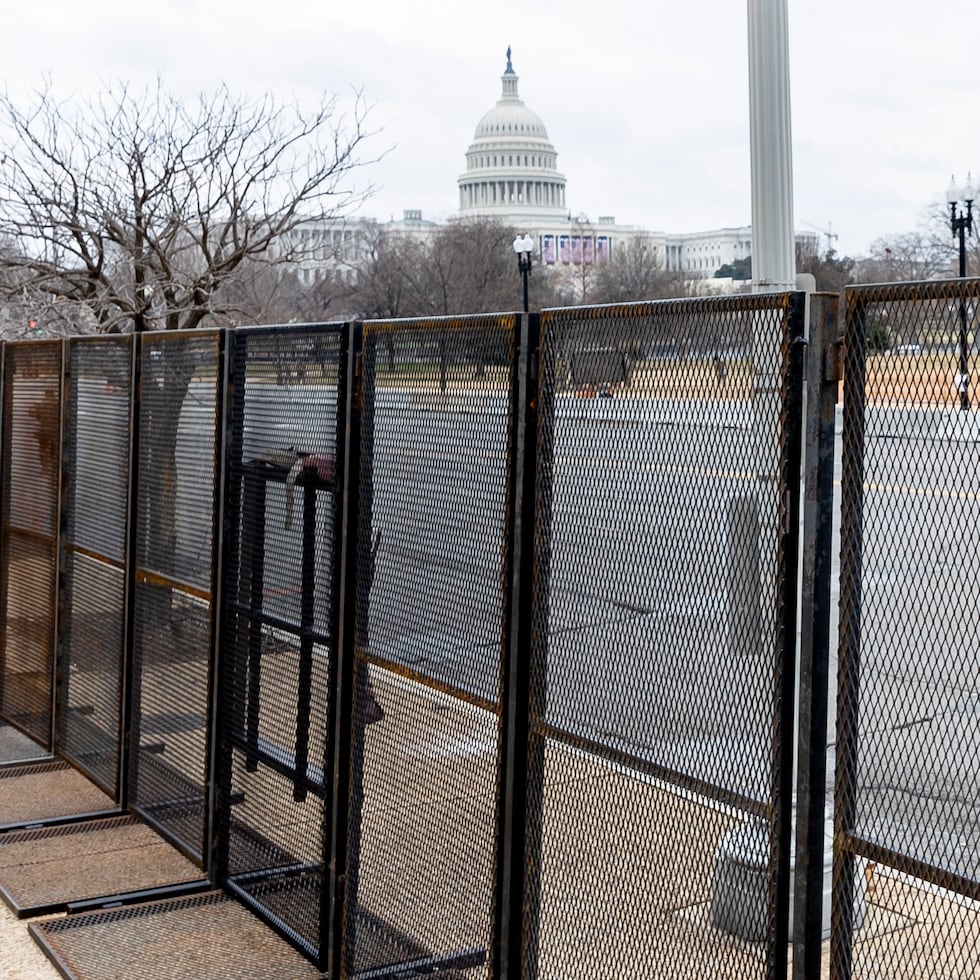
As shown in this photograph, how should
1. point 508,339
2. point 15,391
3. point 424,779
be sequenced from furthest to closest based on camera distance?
1. point 15,391
2. point 424,779
3. point 508,339

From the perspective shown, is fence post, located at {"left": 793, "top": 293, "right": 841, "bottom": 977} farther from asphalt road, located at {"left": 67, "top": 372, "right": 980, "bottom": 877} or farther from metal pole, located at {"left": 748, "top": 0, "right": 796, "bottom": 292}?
metal pole, located at {"left": 748, "top": 0, "right": 796, "bottom": 292}

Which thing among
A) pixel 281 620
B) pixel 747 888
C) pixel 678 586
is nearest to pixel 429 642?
pixel 281 620

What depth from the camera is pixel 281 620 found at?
5477mm

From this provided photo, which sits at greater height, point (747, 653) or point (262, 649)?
point (747, 653)

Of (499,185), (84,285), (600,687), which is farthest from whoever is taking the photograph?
(499,185)

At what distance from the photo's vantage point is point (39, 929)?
5637 millimetres

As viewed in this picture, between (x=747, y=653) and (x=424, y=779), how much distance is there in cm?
163

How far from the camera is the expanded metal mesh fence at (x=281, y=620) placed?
5.13 meters

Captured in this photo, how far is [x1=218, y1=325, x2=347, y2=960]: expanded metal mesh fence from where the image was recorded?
5.13 metres

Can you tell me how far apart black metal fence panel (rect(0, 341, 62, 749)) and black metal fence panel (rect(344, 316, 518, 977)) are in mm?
3857

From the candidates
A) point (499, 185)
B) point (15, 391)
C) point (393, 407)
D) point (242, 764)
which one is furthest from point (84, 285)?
point (499, 185)

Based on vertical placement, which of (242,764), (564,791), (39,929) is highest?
(564,791)

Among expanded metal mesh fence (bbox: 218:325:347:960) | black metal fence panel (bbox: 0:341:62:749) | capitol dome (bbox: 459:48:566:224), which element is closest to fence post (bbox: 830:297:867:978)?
expanded metal mesh fence (bbox: 218:325:347:960)

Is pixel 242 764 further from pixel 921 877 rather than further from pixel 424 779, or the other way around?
pixel 921 877
